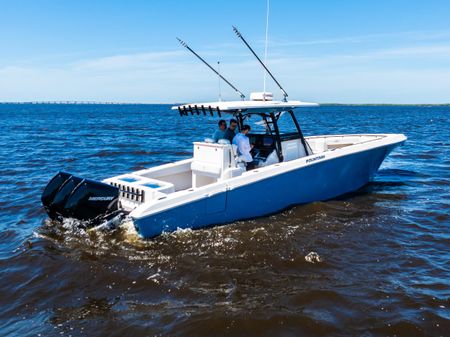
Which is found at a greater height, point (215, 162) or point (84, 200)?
point (215, 162)

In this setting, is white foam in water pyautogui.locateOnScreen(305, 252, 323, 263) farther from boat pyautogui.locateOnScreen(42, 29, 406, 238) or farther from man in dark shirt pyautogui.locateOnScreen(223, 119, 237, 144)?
man in dark shirt pyautogui.locateOnScreen(223, 119, 237, 144)

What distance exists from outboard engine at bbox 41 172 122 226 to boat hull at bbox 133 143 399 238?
0.74m

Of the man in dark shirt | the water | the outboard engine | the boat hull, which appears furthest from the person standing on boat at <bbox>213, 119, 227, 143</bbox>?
the outboard engine

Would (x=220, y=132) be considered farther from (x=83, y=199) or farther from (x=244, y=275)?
(x=244, y=275)

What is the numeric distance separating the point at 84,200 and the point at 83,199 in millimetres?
23

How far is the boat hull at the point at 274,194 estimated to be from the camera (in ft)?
21.8

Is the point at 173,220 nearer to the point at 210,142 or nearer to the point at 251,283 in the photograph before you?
the point at 251,283

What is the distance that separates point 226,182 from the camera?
7.18 meters

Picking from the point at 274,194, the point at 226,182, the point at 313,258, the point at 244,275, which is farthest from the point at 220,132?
the point at 244,275

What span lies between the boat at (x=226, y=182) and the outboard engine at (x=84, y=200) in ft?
0.05

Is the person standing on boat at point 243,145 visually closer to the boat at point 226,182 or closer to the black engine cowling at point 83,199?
the boat at point 226,182

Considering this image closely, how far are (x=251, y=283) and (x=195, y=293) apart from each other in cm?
81

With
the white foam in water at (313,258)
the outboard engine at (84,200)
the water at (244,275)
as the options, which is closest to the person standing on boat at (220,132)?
the water at (244,275)

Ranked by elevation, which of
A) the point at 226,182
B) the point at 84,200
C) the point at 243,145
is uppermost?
the point at 243,145
